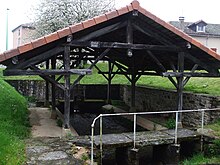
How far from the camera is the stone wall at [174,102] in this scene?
10.4 meters

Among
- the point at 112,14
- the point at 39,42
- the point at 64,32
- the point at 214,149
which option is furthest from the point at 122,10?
the point at 214,149

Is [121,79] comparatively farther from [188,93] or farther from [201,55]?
[201,55]

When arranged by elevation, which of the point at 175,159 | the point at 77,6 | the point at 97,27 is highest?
the point at 77,6

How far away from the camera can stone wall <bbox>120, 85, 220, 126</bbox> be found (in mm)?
10383

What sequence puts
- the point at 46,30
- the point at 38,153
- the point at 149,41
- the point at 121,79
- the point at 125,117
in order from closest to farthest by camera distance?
the point at 38,153
the point at 149,41
the point at 125,117
the point at 121,79
the point at 46,30

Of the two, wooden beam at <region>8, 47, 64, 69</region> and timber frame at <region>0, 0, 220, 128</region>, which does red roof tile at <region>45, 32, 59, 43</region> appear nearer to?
timber frame at <region>0, 0, 220, 128</region>

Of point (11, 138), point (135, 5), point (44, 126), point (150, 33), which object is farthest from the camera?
point (44, 126)

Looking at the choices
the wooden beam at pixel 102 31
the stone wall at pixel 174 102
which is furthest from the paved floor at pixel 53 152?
the stone wall at pixel 174 102

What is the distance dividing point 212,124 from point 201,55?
2497 millimetres

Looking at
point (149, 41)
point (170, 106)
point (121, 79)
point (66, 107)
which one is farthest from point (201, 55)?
point (121, 79)

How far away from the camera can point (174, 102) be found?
12656mm

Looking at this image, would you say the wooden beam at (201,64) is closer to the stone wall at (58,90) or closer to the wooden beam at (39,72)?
the wooden beam at (39,72)

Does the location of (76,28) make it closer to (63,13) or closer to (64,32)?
(64,32)

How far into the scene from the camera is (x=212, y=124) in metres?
9.91
